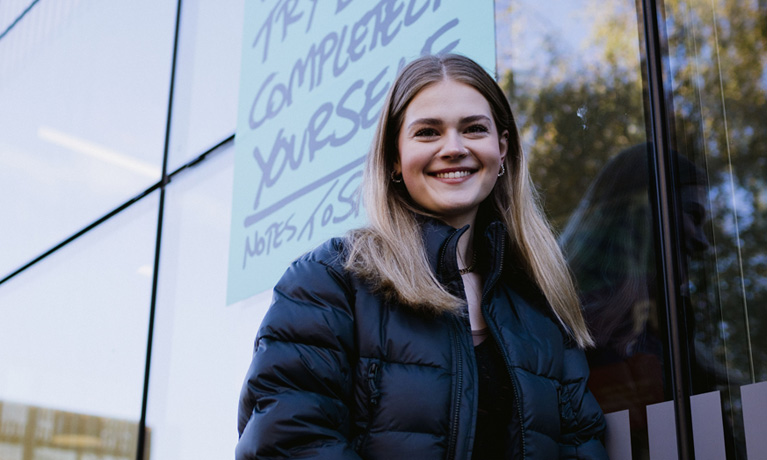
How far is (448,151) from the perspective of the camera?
2.01 meters

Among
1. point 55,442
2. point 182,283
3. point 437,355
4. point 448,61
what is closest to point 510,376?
point 437,355

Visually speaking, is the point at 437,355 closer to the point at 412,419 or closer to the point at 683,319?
the point at 412,419

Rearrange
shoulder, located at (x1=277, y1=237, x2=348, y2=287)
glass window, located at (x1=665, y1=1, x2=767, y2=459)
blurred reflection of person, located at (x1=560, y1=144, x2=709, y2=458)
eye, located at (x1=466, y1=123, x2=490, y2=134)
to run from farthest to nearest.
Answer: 1. blurred reflection of person, located at (x1=560, y1=144, x2=709, y2=458)
2. eye, located at (x1=466, y1=123, x2=490, y2=134)
3. glass window, located at (x1=665, y1=1, x2=767, y2=459)
4. shoulder, located at (x1=277, y1=237, x2=348, y2=287)

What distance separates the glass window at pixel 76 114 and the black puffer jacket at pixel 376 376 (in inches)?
121

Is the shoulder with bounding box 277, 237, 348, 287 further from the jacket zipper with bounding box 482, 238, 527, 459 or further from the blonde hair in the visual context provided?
Result: the jacket zipper with bounding box 482, 238, 527, 459

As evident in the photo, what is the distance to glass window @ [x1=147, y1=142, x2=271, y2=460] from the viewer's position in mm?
3785

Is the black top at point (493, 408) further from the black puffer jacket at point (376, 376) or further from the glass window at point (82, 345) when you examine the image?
the glass window at point (82, 345)

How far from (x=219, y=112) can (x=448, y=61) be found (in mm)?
2378

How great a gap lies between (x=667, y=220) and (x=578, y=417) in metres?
0.55

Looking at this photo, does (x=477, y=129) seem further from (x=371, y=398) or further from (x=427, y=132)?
(x=371, y=398)

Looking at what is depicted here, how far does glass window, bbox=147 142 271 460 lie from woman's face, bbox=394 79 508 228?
1683 mm

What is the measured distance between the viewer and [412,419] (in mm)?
1704

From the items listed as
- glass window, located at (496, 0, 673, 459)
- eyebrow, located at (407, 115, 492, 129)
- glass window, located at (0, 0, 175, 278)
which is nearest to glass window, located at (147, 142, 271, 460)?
glass window, located at (0, 0, 175, 278)

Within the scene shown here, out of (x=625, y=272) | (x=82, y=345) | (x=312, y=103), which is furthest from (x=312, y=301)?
(x=82, y=345)
